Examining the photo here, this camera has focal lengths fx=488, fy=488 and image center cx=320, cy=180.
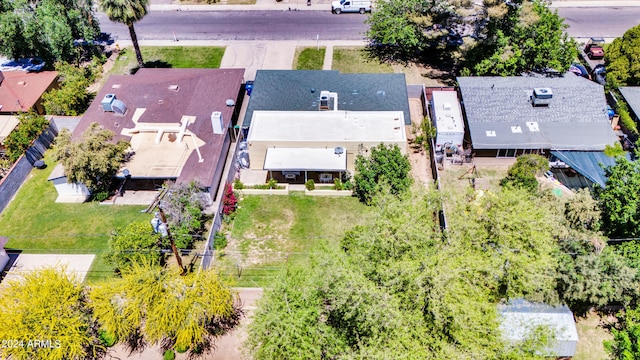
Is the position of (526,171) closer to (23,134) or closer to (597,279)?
(597,279)

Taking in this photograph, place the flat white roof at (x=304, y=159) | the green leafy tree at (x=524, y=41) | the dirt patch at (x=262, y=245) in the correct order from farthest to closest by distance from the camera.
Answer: the green leafy tree at (x=524, y=41), the flat white roof at (x=304, y=159), the dirt patch at (x=262, y=245)

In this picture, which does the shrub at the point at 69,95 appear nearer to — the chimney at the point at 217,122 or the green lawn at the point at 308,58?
the chimney at the point at 217,122

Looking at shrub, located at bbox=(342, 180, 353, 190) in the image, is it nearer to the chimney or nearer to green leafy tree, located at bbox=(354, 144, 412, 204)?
green leafy tree, located at bbox=(354, 144, 412, 204)

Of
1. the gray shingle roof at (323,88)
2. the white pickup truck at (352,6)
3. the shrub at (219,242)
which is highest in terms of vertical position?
the white pickup truck at (352,6)

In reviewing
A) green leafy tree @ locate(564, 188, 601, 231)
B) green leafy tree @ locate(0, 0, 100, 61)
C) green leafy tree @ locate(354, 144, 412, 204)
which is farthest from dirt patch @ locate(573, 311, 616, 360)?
green leafy tree @ locate(0, 0, 100, 61)

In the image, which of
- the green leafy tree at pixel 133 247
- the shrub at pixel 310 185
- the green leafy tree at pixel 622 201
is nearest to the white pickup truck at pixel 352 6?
the shrub at pixel 310 185

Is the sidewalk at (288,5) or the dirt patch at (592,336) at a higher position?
the sidewalk at (288,5)

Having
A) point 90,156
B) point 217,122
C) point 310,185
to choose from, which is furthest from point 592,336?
point 90,156
